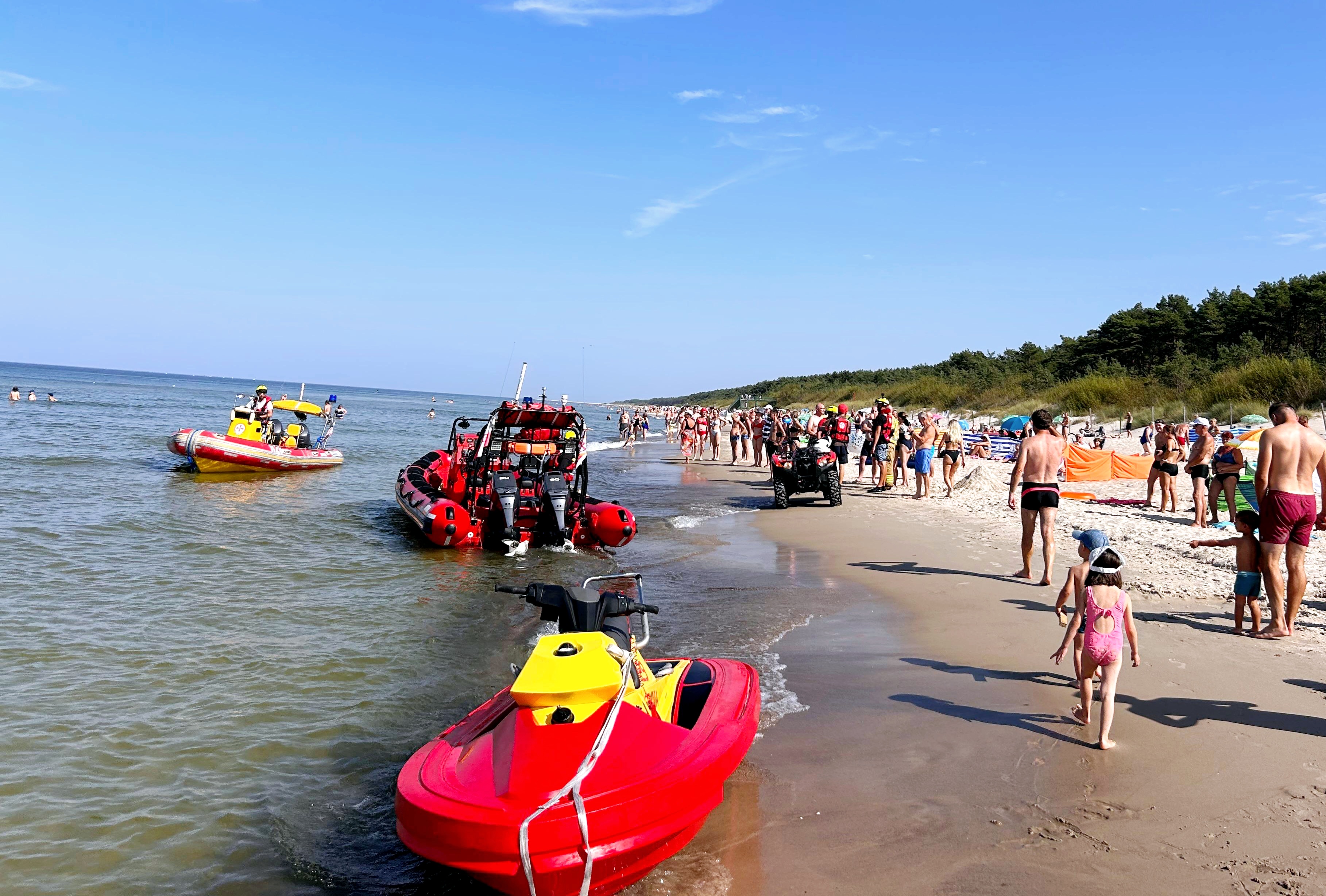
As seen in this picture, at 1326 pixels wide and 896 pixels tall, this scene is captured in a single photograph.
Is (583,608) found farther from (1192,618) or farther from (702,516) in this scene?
(702,516)

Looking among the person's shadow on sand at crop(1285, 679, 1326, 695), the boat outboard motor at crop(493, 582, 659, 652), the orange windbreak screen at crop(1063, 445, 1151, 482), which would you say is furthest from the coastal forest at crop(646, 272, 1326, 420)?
the boat outboard motor at crop(493, 582, 659, 652)

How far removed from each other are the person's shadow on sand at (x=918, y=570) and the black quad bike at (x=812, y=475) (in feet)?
18.2

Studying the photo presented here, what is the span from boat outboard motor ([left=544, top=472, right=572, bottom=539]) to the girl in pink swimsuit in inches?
333

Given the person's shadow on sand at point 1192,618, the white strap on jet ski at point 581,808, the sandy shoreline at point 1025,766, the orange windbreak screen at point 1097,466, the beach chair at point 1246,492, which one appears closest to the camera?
the white strap on jet ski at point 581,808

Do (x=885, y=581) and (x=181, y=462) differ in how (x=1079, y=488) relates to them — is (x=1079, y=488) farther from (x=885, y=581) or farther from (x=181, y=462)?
(x=181, y=462)

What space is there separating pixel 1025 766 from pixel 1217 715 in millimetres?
1491

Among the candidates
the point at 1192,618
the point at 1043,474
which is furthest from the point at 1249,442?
the point at 1192,618

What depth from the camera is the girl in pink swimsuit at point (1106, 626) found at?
4980 millimetres

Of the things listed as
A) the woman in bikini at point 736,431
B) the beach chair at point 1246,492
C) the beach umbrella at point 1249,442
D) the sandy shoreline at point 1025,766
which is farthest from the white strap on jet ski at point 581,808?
the woman in bikini at point 736,431

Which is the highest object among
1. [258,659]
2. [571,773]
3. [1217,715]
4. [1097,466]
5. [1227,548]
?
[1097,466]

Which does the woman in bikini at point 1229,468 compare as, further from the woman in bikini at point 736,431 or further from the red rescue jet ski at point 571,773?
the woman in bikini at point 736,431

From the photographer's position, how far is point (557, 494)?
41.2 ft

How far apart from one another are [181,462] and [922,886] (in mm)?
25861

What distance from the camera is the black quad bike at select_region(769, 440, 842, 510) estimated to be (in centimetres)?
1698
